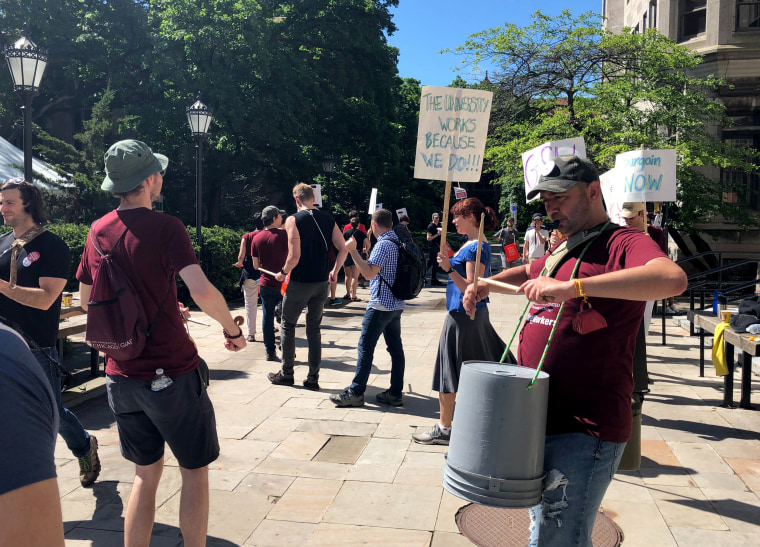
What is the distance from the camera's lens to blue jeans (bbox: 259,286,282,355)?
8281mm

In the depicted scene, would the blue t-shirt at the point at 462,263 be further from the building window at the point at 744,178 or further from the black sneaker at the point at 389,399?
the building window at the point at 744,178

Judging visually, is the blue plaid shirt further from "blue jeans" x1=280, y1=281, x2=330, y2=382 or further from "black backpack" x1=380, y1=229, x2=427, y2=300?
"blue jeans" x1=280, y1=281, x2=330, y2=382

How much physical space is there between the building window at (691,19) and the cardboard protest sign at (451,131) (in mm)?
19464

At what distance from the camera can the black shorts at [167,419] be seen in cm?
283

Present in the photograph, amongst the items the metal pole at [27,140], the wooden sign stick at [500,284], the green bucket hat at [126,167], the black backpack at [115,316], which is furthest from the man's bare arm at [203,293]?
the metal pole at [27,140]

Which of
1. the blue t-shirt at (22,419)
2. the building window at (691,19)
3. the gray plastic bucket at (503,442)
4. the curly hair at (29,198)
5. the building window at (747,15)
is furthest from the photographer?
the building window at (691,19)

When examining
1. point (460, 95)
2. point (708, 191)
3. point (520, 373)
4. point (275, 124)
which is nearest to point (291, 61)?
point (275, 124)

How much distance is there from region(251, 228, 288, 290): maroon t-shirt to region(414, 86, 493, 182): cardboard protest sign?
12.2 ft

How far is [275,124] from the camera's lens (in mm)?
21250

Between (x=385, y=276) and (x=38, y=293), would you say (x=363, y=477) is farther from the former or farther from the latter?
(x=38, y=293)

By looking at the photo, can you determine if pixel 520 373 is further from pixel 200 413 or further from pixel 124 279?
pixel 124 279

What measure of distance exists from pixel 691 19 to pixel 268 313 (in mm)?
19508

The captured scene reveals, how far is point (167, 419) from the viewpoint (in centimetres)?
283

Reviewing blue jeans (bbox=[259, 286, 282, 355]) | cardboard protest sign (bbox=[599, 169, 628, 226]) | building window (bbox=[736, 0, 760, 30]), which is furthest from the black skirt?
building window (bbox=[736, 0, 760, 30])
